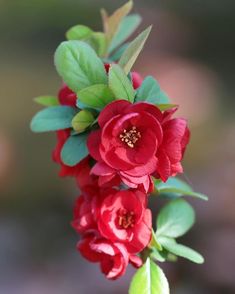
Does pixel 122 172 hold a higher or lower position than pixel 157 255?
higher

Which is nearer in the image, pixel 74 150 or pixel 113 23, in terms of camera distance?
pixel 74 150

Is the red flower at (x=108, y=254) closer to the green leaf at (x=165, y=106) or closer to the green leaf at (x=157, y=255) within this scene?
the green leaf at (x=157, y=255)

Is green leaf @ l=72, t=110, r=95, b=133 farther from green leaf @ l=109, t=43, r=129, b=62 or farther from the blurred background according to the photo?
the blurred background

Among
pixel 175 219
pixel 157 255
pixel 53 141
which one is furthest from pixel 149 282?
pixel 53 141

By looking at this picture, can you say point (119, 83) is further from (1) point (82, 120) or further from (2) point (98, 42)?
(2) point (98, 42)

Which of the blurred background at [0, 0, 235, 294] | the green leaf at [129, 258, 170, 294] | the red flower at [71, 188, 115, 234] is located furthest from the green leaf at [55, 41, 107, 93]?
the blurred background at [0, 0, 235, 294]

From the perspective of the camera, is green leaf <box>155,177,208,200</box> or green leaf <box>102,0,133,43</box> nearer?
green leaf <box>155,177,208,200</box>
